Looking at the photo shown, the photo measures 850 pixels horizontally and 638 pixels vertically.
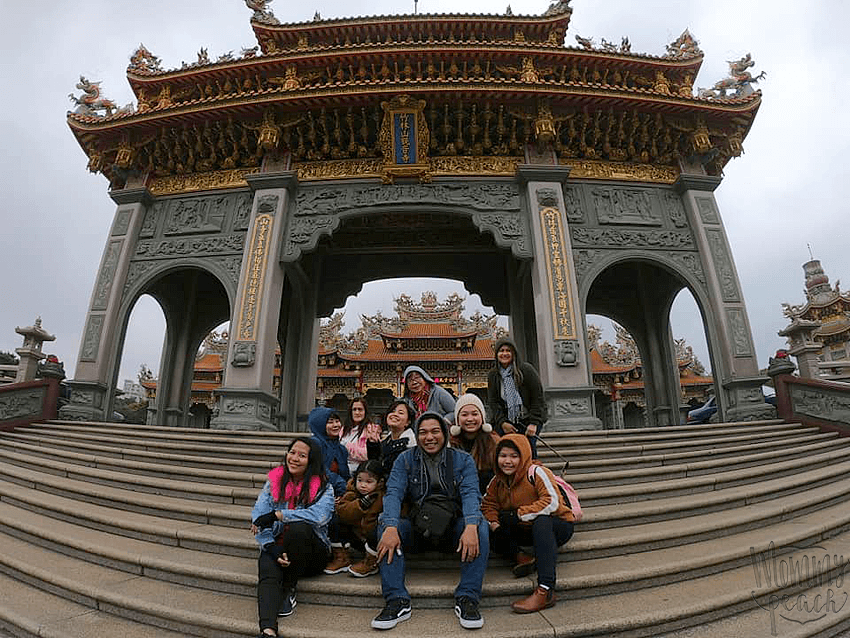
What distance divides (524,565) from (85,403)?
8730mm

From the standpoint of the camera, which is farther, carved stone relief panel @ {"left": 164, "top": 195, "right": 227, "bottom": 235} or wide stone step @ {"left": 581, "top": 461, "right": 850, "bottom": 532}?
carved stone relief panel @ {"left": 164, "top": 195, "right": 227, "bottom": 235}

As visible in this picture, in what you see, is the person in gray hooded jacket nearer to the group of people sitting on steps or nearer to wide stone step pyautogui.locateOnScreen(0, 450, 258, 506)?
the group of people sitting on steps

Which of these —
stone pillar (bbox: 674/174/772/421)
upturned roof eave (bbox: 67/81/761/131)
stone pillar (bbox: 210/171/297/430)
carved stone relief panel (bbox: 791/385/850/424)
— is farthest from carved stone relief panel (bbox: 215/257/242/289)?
carved stone relief panel (bbox: 791/385/850/424)

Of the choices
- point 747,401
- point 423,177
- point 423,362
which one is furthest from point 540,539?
point 423,362

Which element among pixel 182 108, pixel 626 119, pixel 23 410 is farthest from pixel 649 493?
pixel 182 108

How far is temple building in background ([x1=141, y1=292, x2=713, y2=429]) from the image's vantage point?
19.1 meters

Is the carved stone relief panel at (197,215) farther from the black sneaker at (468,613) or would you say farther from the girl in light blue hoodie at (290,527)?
the black sneaker at (468,613)

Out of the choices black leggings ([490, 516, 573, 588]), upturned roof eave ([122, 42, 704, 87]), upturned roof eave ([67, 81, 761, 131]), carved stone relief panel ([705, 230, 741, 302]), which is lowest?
black leggings ([490, 516, 573, 588])

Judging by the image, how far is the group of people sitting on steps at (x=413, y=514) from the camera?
7.86 feet

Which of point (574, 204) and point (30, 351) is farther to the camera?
point (574, 204)

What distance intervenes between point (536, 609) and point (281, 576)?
142 cm

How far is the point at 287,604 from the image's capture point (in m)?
2.42

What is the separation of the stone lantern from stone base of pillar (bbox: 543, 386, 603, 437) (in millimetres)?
9133

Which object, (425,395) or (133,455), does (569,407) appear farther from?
(133,455)
